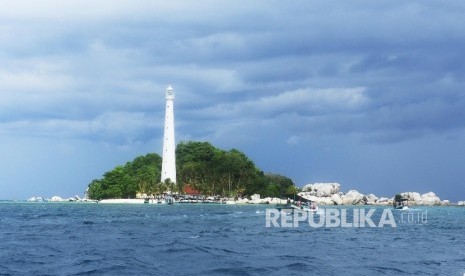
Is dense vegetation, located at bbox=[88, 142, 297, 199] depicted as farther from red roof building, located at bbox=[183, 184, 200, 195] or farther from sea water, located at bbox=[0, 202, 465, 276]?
sea water, located at bbox=[0, 202, 465, 276]

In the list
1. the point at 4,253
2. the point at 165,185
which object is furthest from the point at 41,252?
the point at 165,185

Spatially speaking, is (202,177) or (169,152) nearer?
(169,152)

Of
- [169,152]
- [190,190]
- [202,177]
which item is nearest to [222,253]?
[169,152]

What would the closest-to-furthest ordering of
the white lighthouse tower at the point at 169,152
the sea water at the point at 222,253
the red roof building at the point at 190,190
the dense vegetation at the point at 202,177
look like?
the sea water at the point at 222,253
the white lighthouse tower at the point at 169,152
the dense vegetation at the point at 202,177
the red roof building at the point at 190,190

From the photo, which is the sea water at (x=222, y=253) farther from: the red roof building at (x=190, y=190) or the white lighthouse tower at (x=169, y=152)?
the red roof building at (x=190, y=190)

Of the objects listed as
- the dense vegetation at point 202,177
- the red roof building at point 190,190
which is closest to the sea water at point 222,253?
the dense vegetation at point 202,177

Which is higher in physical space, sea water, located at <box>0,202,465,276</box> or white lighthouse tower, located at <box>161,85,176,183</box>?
white lighthouse tower, located at <box>161,85,176,183</box>

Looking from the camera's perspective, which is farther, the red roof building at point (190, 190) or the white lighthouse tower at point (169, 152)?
the red roof building at point (190, 190)

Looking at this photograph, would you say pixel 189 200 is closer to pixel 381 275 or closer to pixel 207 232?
pixel 207 232

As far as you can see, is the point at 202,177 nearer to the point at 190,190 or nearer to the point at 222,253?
the point at 190,190

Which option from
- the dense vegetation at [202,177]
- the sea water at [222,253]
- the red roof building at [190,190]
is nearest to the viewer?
the sea water at [222,253]

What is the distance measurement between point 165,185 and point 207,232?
11790 centimetres

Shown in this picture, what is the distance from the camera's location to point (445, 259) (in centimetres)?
4434

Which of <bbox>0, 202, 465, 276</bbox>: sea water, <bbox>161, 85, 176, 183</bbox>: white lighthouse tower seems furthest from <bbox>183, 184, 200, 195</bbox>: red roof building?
<bbox>0, 202, 465, 276</bbox>: sea water
